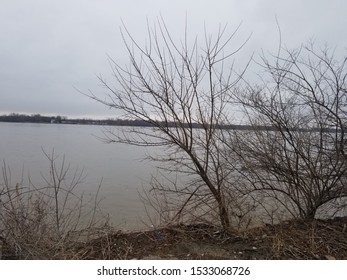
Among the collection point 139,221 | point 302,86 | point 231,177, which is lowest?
point 139,221

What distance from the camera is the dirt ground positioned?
A: 425cm

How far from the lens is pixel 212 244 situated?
465cm

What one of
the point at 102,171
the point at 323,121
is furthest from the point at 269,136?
the point at 102,171

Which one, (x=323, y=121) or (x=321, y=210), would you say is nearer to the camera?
(x=323, y=121)

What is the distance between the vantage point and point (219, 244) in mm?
4641

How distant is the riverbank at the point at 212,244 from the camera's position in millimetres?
4254

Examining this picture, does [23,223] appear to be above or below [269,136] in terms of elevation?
below

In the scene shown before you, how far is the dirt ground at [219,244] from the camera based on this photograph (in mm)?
4246

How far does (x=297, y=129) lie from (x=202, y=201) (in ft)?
8.43

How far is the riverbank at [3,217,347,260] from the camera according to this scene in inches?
167

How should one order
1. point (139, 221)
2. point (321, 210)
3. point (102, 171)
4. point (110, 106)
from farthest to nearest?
point (102, 171)
point (139, 221)
point (321, 210)
point (110, 106)

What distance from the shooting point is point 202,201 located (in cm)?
561

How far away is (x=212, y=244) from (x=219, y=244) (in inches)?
Answer: 4.4

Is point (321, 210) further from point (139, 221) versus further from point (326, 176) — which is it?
point (139, 221)
